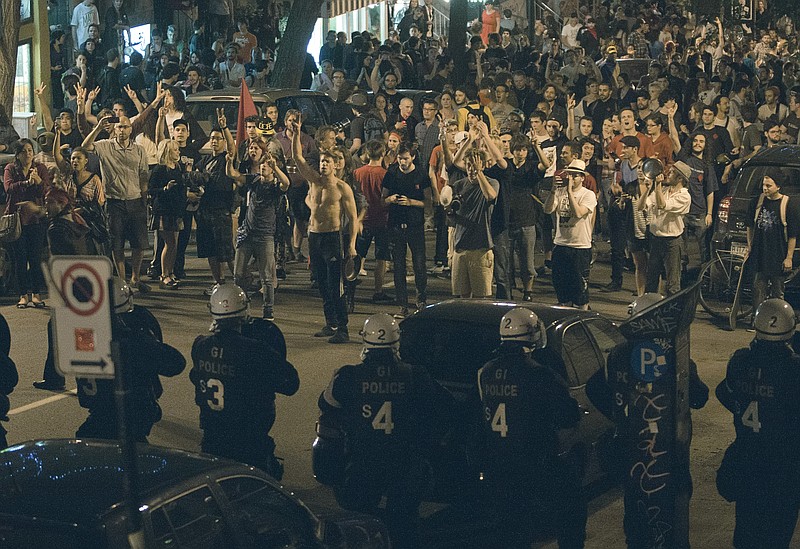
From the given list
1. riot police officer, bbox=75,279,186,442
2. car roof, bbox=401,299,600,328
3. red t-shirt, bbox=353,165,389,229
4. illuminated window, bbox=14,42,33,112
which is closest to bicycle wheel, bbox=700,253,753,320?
red t-shirt, bbox=353,165,389,229

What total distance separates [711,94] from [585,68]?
16.0 feet

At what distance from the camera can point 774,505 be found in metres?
8.30

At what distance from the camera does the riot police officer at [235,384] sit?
8820 millimetres

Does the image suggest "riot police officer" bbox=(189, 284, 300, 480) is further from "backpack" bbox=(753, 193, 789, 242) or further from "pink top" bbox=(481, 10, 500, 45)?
"pink top" bbox=(481, 10, 500, 45)

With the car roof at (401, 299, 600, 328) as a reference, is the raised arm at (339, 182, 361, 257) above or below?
above

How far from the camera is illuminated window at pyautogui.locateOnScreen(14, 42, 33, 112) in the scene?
26.3 meters

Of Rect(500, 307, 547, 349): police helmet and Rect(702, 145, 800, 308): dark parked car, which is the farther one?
Rect(702, 145, 800, 308): dark parked car

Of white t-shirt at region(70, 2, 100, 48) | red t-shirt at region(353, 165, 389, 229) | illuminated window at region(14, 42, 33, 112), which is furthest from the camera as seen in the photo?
white t-shirt at region(70, 2, 100, 48)

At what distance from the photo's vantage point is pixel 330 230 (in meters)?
14.9

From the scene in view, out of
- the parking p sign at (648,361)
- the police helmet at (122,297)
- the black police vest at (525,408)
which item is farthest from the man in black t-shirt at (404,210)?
the parking p sign at (648,361)

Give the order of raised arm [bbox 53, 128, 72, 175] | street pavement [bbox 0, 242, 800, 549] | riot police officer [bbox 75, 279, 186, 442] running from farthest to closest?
1. raised arm [bbox 53, 128, 72, 175]
2. street pavement [bbox 0, 242, 800, 549]
3. riot police officer [bbox 75, 279, 186, 442]

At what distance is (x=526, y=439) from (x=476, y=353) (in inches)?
66.5

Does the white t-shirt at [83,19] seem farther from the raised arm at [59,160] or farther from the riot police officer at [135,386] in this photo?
the riot police officer at [135,386]

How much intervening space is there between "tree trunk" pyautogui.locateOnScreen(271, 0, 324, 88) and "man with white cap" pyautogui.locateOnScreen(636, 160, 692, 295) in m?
14.7
